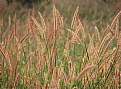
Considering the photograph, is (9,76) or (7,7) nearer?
(9,76)

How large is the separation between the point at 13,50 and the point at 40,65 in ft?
0.86

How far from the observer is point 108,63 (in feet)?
7.38

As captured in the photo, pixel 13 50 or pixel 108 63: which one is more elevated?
pixel 13 50

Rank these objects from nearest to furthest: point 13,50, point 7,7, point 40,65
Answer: point 40,65 < point 13,50 < point 7,7

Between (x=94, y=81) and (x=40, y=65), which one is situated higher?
(x=40, y=65)

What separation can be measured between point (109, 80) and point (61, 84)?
0.33 metres

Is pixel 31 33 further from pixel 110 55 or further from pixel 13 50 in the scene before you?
pixel 110 55

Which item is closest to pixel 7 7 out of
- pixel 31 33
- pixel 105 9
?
pixel 105 9

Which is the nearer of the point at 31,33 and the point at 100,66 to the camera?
the point at 100,66

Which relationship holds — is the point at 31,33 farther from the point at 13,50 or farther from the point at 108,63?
the point at 108,63

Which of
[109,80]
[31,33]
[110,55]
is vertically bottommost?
[109,80]

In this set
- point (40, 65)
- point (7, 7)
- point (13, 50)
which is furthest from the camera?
point (7, 7)

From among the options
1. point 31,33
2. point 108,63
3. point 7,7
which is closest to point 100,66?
point 108,63

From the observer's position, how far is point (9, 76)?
232cm
